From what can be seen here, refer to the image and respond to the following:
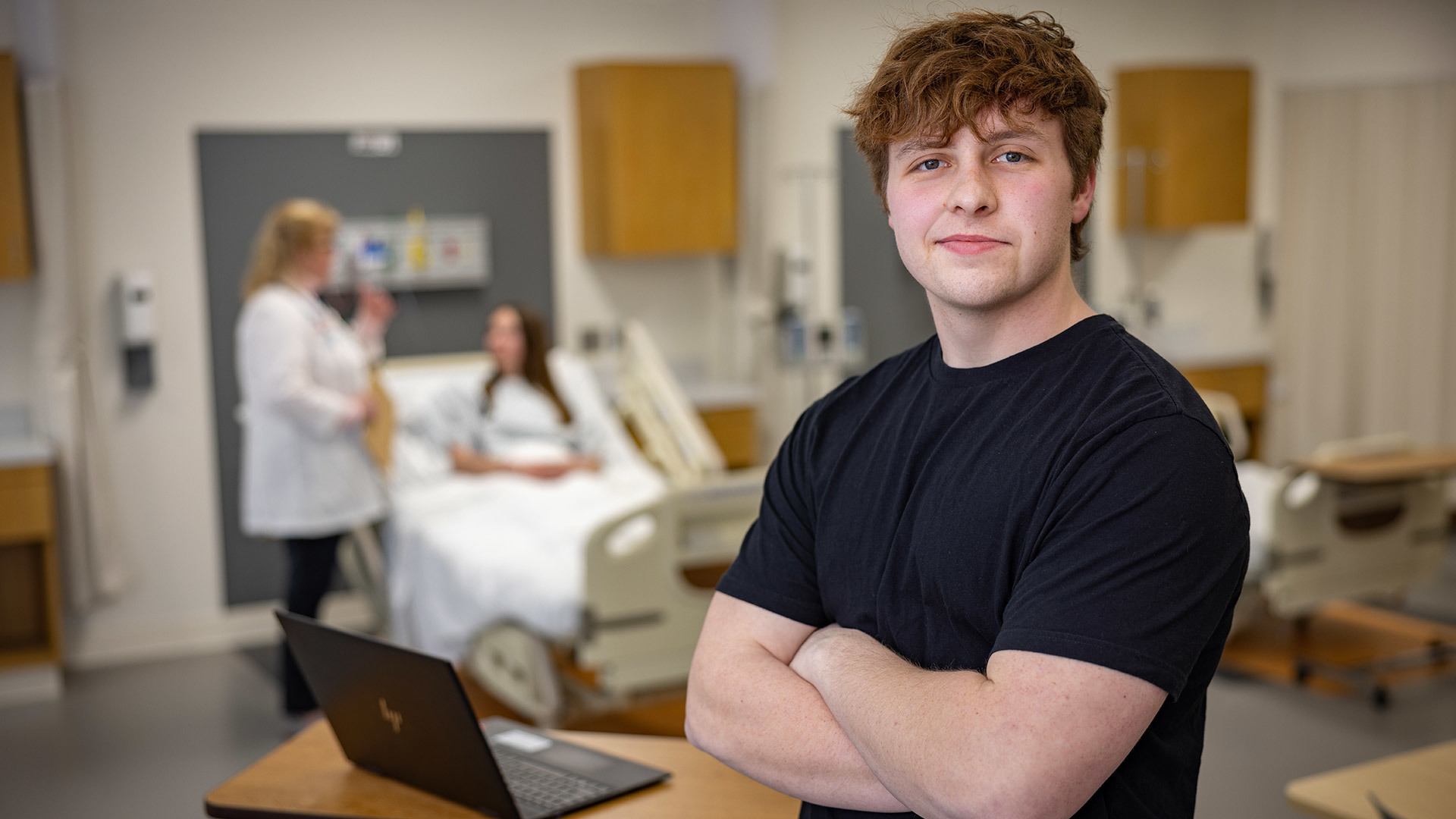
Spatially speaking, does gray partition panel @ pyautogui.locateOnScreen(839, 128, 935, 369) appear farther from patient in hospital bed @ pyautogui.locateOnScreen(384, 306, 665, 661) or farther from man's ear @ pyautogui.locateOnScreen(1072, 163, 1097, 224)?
man's ear @ pyautogui.locateOnScreen(1072, 163, 1097, 224)

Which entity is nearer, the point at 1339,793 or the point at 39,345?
the point at 1339,793

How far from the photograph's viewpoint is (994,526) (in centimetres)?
132

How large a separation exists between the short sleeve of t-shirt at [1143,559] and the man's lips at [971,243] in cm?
22

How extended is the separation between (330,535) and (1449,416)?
541 cm

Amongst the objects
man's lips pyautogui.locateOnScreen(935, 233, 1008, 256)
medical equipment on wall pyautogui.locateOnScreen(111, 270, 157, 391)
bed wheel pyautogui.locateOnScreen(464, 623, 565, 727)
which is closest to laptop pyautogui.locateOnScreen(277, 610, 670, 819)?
man's lips pyautogui.locateOnScreen(935, 233, 1008, 256)

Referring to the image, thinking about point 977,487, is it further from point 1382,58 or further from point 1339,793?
point 1382,58

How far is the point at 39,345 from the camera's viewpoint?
5.16 meters

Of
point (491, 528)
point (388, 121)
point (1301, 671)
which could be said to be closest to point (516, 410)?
point (491, 528)

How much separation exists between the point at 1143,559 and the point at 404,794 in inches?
42.7

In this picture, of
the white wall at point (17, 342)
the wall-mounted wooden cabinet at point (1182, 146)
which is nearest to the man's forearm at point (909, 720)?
the white wall at point (17, 342)

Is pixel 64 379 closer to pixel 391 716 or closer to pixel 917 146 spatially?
pixel 391 716

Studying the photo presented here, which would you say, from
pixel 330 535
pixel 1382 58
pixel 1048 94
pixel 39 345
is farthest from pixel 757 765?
pixel 1382 58

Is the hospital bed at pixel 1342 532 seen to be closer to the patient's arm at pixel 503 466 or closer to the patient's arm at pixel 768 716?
the patient's arm at pixel 503 466

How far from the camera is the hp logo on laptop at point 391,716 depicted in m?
1.78
